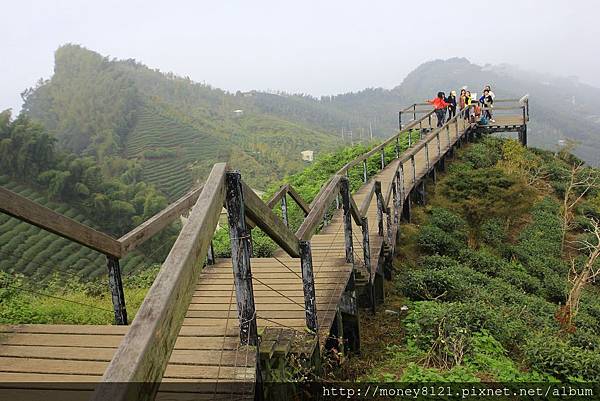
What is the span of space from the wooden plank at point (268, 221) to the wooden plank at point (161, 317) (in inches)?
16.8

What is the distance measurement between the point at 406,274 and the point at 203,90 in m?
128

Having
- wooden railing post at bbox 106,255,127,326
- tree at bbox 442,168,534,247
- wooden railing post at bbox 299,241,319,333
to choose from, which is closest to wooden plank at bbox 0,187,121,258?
wooden railing post at bbox 106,255,127,326

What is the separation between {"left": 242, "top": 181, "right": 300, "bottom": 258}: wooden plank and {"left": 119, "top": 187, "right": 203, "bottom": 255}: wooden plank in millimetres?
1231

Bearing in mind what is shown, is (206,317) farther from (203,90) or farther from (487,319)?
(203,90)

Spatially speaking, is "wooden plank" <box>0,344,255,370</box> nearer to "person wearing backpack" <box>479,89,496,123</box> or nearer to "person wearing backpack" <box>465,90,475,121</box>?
"person wearing backpack" <box>465,90,475,121</box>

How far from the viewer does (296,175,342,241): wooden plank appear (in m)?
3.23

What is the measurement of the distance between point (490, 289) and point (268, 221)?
223 inches

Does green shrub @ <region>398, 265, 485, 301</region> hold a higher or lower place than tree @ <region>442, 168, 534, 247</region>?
lower

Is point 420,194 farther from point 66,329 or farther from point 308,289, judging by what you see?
point 66,329

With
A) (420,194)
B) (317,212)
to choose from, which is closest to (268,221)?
(317,212)

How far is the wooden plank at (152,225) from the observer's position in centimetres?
347

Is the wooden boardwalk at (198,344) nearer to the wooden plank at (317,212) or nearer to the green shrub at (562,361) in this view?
the wooden plank at (317,212)

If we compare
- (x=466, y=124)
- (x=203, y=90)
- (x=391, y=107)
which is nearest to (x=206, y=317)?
(x=466, y=124)

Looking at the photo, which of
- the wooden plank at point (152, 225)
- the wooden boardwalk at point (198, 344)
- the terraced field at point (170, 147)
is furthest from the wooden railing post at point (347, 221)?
the terraced field at point (170, 147)
